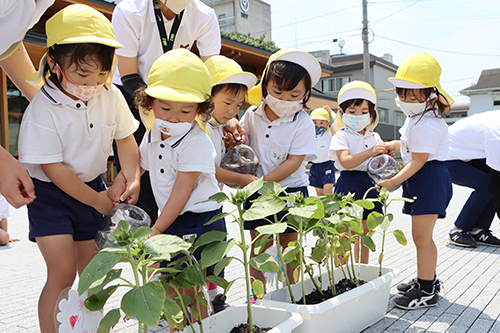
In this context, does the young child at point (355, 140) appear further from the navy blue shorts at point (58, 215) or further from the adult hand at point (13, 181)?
the adult hand at point (13, 181)

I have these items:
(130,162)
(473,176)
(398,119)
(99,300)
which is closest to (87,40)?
(130,162)

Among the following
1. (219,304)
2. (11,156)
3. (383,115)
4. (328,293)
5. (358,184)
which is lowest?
(219,304)

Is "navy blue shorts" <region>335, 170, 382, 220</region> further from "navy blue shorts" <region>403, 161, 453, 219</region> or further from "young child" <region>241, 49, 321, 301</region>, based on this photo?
"young child" <region>241, 49, 321, 301</region>

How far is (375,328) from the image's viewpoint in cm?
232

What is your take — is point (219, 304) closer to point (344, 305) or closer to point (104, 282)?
point (344, 305)

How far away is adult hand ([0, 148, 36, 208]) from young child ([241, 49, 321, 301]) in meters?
1.30

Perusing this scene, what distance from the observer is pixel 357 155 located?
307 cm

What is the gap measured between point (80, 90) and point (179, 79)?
409mm

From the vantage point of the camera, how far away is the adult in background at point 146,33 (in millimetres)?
2293

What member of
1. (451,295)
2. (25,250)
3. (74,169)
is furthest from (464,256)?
(25,250)

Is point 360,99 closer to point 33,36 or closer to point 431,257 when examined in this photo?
point 431,257

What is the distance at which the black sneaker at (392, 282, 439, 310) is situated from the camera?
2637mm

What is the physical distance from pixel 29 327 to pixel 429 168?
8.55 ft

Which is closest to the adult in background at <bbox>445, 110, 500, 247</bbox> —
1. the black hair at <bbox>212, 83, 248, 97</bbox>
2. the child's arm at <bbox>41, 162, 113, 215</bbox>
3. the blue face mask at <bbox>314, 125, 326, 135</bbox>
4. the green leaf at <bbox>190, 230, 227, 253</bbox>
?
the blue face mask at <bbox>314, 125, 326, 135</bbox>
